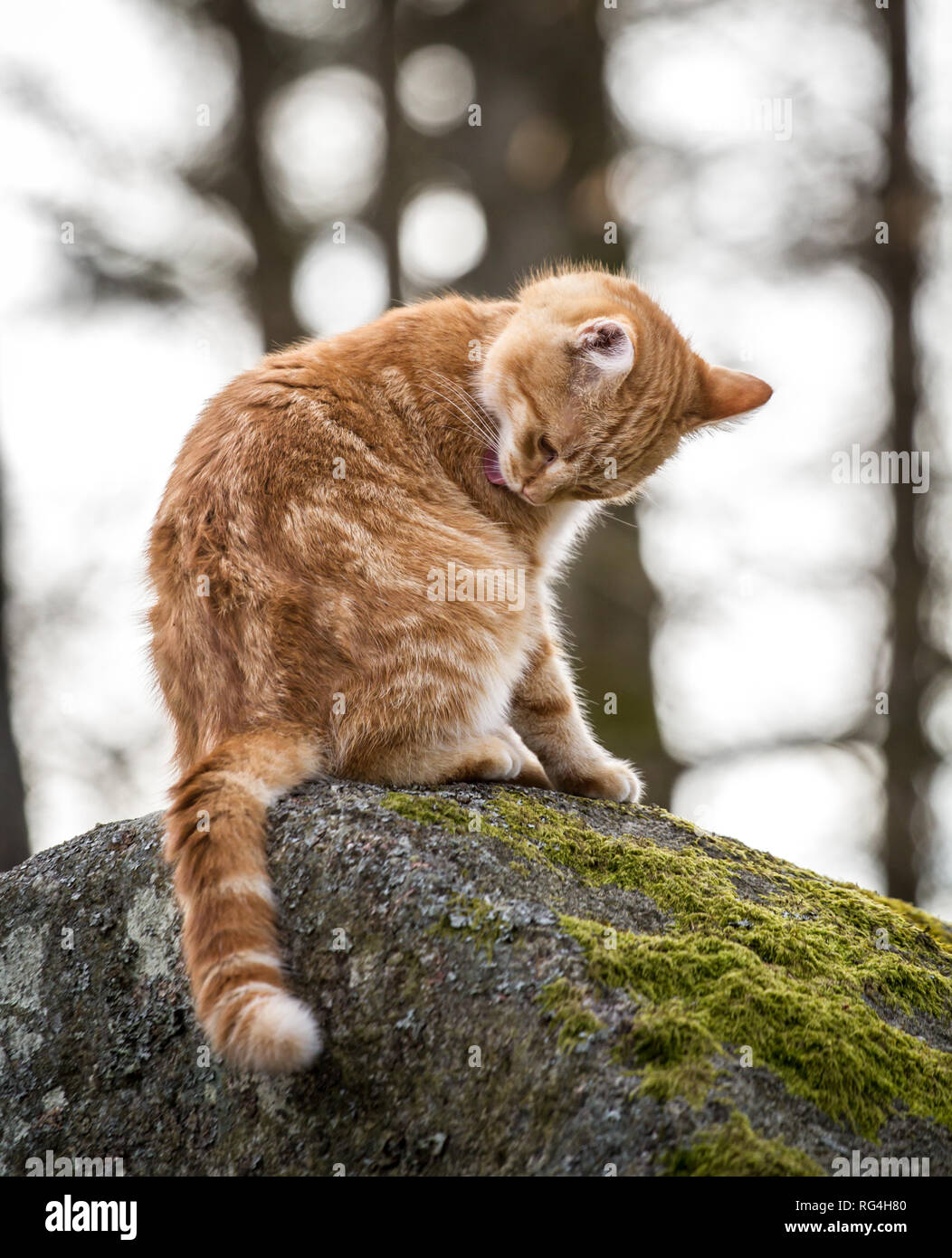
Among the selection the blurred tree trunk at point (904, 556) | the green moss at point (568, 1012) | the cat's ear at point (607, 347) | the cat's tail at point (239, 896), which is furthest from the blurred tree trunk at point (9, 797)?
the blurred tree trunk at point (904, 556)

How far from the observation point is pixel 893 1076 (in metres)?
2.02

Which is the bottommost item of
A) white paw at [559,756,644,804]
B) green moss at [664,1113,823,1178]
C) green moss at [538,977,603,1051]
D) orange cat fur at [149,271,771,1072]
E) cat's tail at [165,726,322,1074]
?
green moss at [664,1113,823,1178]

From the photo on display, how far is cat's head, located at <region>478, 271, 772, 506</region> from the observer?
9.62 feet

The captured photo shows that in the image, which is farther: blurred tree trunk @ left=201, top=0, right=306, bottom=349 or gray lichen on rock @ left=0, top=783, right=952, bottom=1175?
blurred tree trunk @ left=201, top=0, right=306, bottom=349

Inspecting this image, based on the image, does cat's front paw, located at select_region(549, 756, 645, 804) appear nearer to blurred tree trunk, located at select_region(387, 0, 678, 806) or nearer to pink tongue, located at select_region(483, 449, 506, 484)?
pink tongue, located at select_region(483, 449, 506, 484)

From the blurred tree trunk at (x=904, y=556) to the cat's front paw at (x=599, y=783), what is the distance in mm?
3419

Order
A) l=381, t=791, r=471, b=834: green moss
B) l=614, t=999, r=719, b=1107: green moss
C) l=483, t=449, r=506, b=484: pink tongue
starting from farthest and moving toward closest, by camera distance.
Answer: l=483, t=449, r=506, b=484: pink tongue → l=381, t=791, r=471, b=834: green moss → l=614, t=999, r=719, b=1107: green moss

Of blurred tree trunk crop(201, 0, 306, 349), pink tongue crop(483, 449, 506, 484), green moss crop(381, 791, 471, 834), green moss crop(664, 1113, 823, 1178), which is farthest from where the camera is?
blurred tree trunk crop(201, 0, 306, 349)

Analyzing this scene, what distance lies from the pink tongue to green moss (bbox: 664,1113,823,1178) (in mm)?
1803

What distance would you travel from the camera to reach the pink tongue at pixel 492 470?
2.98 metres

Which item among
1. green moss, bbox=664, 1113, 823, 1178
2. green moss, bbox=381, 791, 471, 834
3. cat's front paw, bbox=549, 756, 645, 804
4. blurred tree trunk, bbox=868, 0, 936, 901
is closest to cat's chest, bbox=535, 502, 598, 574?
cat's front paw, bbox=549, 756, 645, 804

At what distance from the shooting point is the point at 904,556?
A: 5883mm

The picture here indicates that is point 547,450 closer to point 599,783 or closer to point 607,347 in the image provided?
point 607,347
